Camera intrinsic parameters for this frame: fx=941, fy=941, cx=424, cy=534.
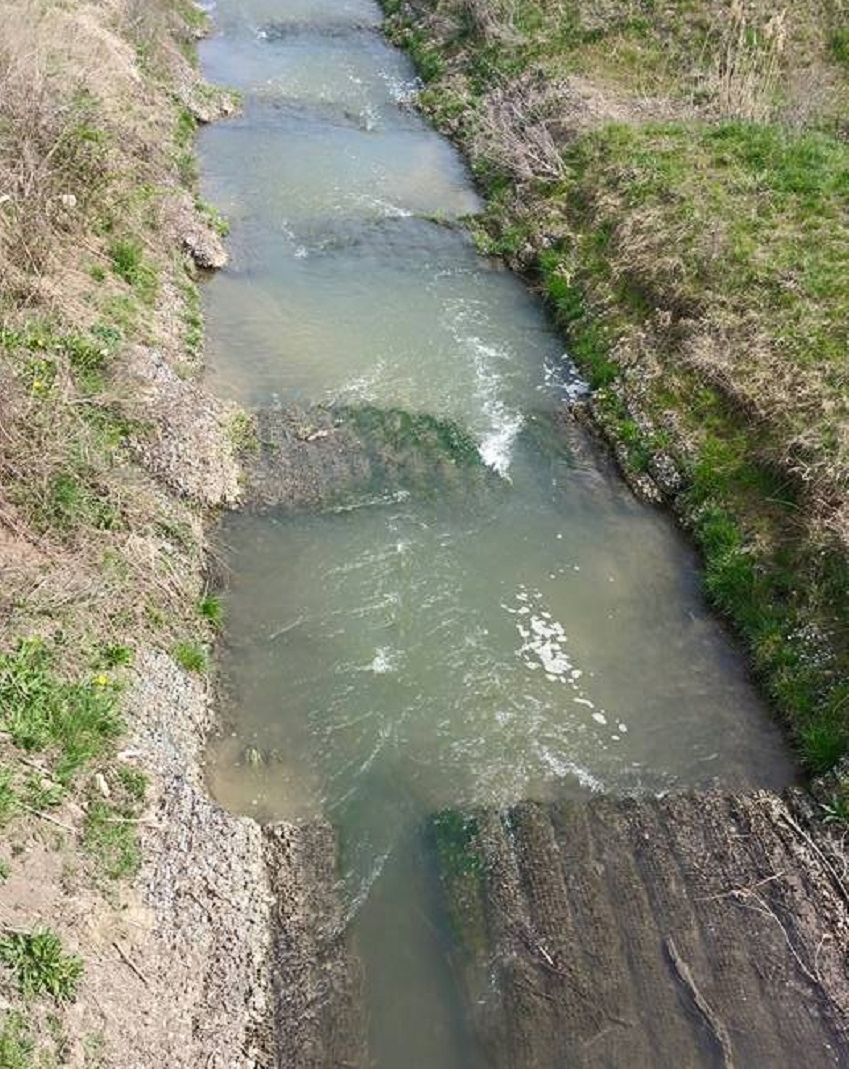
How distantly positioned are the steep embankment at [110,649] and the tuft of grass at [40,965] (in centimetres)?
1

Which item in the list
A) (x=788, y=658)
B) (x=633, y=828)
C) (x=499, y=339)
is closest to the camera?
(x=633, y=828)

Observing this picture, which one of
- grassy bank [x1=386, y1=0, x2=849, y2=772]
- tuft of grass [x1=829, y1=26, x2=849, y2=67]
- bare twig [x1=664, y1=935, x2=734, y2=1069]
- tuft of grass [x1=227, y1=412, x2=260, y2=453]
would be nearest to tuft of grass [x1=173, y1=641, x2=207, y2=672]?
tuft of grass [x1=227, y1=412, x2=260, y2=453]

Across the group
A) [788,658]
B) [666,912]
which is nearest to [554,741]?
[666,912]

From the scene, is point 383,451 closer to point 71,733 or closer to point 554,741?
point 554,741

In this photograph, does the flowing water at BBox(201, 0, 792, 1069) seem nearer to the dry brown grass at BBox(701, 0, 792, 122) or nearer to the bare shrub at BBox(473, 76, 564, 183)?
the bare shrub at BBox(473, 76, 564, 183)

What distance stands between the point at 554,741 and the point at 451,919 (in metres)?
2.07

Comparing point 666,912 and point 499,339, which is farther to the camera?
point 499,339

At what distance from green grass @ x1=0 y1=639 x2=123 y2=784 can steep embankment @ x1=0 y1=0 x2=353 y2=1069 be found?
0.05ft

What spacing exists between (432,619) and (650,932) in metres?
3.73

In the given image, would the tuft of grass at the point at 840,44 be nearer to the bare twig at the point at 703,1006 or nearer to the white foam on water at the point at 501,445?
the white foam on water at the point at 501,445

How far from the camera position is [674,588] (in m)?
10.7

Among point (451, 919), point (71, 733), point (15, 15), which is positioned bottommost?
point (451, 919)

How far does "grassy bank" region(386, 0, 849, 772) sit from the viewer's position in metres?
10.4

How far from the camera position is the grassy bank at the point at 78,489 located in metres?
6.43
